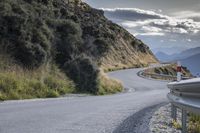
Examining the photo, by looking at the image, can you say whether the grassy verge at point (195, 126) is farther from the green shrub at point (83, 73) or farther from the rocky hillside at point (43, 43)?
the green shrub at point (83, 73)

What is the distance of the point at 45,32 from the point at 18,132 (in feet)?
67.9

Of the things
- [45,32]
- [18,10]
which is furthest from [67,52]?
[18,10]

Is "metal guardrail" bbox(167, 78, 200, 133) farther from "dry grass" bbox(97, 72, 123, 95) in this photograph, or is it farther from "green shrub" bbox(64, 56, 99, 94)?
"dry grass" bbox(97, 72, 123, 95)

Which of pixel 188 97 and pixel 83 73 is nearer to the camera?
pixel 188 97

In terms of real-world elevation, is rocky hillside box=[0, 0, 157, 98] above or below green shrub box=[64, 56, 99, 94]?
above

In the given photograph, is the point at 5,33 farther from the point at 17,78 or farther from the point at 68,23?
the point at 68,23

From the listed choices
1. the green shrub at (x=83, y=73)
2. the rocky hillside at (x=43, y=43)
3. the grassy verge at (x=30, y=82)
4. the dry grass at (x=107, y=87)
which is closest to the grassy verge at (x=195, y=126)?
the grassy verge at (x=30, y=82)

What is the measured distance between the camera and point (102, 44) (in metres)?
63.5

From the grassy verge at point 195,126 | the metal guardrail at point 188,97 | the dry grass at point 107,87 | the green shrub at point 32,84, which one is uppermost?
the metal guardrail at point 188,97

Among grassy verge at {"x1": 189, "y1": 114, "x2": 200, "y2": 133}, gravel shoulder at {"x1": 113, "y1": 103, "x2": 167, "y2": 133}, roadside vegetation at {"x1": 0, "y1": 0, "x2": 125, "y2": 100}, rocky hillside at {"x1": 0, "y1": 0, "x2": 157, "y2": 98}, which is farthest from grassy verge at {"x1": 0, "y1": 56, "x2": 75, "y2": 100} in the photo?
grassy verge at {"x1": 189, "y1": 114, "x2": 200, "y2": 133}

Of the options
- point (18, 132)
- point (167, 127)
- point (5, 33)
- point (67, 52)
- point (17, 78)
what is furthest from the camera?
Answer: point (67, 52)

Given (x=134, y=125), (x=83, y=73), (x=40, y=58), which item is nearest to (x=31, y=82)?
(x=40, y=58)

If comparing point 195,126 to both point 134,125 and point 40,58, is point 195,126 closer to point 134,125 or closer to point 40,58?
point 134,125

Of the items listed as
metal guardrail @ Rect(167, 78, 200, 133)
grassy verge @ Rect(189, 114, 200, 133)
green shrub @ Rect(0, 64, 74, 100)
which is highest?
metal guardrail @ Rect(167, 78, 200, 133)
